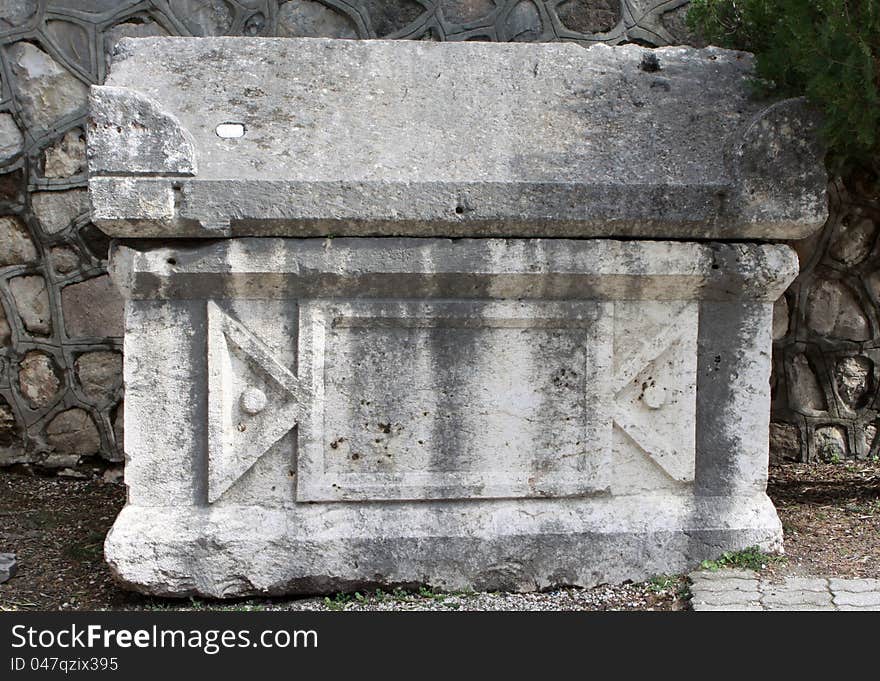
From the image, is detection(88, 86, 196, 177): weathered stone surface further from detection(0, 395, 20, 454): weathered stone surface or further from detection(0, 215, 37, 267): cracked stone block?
detection(0, 395, 20, 454): weathered stone surface

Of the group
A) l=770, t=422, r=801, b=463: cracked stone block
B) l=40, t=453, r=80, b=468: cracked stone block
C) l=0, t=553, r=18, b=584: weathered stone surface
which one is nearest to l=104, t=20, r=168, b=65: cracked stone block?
l=40, t=453, r=80, b=468: cracked stone block

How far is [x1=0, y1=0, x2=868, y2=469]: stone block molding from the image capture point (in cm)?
379

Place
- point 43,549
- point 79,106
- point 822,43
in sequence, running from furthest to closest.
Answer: point 79,106 < point 43,549 < point 822,43

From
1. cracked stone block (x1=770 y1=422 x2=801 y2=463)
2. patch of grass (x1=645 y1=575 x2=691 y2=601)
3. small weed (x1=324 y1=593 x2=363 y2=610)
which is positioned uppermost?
cracked stone block (x1=770 y1=422 x2=801 y2=463)

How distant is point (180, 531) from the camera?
8.95ft

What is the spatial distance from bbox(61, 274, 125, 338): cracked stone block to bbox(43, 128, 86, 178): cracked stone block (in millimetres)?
458

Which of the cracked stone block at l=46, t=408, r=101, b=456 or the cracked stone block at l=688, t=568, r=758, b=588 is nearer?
the cracked stone block at l=688, t=568, r=758, b=588

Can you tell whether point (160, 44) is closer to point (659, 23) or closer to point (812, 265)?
point (659, 23)

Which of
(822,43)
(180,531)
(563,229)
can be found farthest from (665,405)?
(180,531)

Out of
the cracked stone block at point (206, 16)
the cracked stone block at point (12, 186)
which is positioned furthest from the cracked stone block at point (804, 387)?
the cracked stone block at point (12, 186)

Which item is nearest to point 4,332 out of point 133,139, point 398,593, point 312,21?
point 133,139

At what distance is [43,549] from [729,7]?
314 cm

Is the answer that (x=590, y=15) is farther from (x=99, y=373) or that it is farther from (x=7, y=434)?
(x=7, y=434)

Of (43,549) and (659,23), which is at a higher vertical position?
(659,23)
